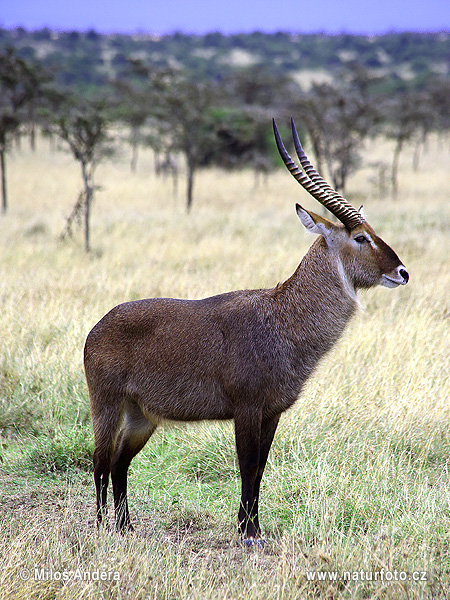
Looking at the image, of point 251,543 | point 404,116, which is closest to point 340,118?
point 404,116

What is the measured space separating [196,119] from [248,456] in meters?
16.0

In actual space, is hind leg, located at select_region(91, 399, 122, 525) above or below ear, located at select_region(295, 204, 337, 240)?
below

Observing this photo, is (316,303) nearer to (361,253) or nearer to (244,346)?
(361,253)

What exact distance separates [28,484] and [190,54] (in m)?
93.0

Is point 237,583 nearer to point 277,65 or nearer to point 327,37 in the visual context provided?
point 277,65

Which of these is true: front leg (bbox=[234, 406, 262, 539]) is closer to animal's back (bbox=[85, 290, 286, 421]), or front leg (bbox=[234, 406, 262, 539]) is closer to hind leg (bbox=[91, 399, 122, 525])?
animal's back (bbox=[85, 290, 286, 421])

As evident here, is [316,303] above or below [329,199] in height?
below

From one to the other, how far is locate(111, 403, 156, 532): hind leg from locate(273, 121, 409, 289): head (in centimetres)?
139

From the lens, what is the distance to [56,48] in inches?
3270

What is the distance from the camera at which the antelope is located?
3.03 meters

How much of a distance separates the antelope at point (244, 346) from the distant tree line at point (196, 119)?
7.73 metres

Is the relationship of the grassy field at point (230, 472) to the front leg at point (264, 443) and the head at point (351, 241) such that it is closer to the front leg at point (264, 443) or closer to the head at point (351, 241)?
the front leg at point (264, 443)

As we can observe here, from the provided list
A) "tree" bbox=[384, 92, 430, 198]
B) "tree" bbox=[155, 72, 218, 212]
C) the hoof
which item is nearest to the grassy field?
the hoof

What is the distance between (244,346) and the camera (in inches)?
120
